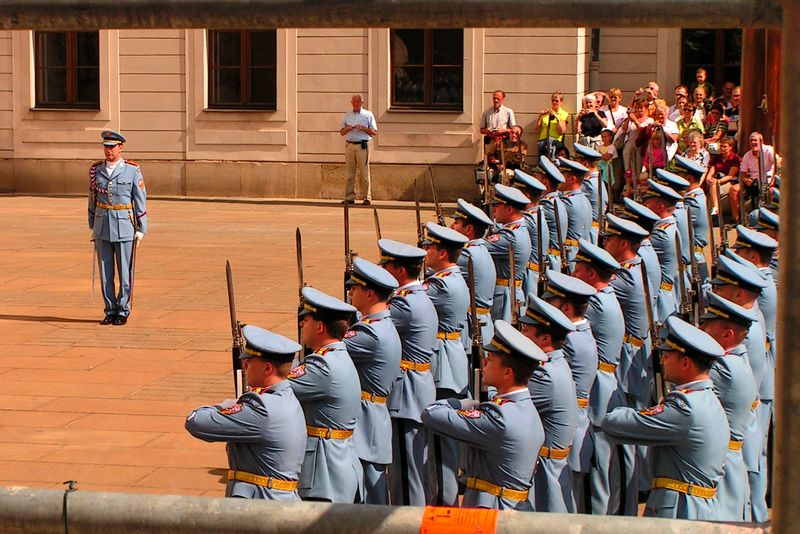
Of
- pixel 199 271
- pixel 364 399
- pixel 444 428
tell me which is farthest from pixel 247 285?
pixel 444 428

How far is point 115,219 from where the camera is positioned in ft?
41.9

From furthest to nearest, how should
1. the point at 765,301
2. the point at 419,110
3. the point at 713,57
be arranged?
1. the point at 713,57
2. the point at 419,110
3. the point at 765,301

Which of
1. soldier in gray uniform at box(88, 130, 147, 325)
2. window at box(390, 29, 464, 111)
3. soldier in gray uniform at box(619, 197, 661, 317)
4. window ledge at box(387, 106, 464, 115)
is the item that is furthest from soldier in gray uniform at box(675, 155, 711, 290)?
window at box(390, 29, 464, 111)

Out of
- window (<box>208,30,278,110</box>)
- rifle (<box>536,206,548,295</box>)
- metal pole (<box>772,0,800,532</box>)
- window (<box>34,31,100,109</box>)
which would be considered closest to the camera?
metal pole (<box>772,0,800,532</box>)

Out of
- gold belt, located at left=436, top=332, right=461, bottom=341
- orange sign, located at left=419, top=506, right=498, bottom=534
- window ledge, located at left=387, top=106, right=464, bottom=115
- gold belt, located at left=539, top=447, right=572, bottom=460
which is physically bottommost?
gold belt, located at left=539, top=447, right=572, bottom=460

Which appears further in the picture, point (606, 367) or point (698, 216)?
point (698, 216)

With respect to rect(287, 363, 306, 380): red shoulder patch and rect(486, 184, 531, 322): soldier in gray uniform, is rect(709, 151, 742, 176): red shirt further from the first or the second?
rect(287, 363, 306, 380): red shoulder patch

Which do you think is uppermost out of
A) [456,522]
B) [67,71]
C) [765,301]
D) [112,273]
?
[67,71]

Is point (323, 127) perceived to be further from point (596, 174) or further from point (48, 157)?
point (596, 174)

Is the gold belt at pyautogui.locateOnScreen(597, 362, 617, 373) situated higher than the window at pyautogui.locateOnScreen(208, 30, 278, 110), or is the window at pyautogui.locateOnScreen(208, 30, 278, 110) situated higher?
the window at pyautogui.locateOnScreen(208, 30, 278, 110)

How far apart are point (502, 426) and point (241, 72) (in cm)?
1823

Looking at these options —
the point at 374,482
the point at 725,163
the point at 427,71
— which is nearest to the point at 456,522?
the point at 374,482

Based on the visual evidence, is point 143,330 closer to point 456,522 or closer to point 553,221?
point 553,221

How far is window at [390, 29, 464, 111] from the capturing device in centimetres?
2244
